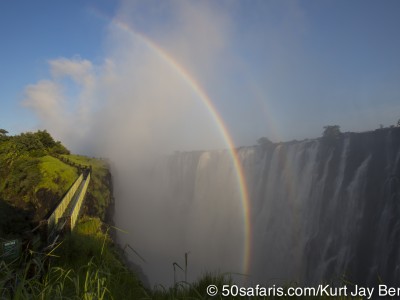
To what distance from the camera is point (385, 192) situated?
2489 centimetres

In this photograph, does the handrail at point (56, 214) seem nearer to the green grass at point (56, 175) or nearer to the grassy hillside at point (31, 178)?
the grassy hillside at point (31, 178)

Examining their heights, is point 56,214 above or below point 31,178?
below

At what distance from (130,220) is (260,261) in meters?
23.7

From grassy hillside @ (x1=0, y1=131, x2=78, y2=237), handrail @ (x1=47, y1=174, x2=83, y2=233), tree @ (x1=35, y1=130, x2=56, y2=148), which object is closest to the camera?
handrail @ (x1=47, y1=174, x2=83, y2=233)

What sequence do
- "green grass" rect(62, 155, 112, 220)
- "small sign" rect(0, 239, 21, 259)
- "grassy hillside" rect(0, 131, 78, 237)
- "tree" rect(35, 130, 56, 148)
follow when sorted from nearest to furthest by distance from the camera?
"small sign" rect(0, 239, 21, 259)
"green grass" rect(62, 155, 112, 220)
"grassy hillside" rect(0, 131, 78, 237)
"tree" rect(35, 130, 56, 148)

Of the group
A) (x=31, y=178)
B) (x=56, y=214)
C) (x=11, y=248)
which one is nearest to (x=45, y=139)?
(x=31, y=178)

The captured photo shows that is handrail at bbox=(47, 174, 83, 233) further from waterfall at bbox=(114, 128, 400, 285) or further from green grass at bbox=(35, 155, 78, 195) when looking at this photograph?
green grass at bbox=(35, 155, 78, 195)

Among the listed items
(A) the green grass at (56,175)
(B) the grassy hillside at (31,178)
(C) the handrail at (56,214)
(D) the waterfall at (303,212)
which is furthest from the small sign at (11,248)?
(A) the green grass at (56,175)

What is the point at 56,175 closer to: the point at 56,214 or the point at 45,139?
the point at 45,139

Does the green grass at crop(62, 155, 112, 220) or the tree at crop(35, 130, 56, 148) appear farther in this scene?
the tree at crop(35, 130, 56, 148)

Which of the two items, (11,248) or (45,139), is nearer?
(11,248)

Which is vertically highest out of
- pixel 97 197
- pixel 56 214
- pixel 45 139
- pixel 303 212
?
pixel 45 139

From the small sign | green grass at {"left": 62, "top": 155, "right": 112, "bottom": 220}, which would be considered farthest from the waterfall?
the small sign

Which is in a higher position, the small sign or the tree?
the tree
